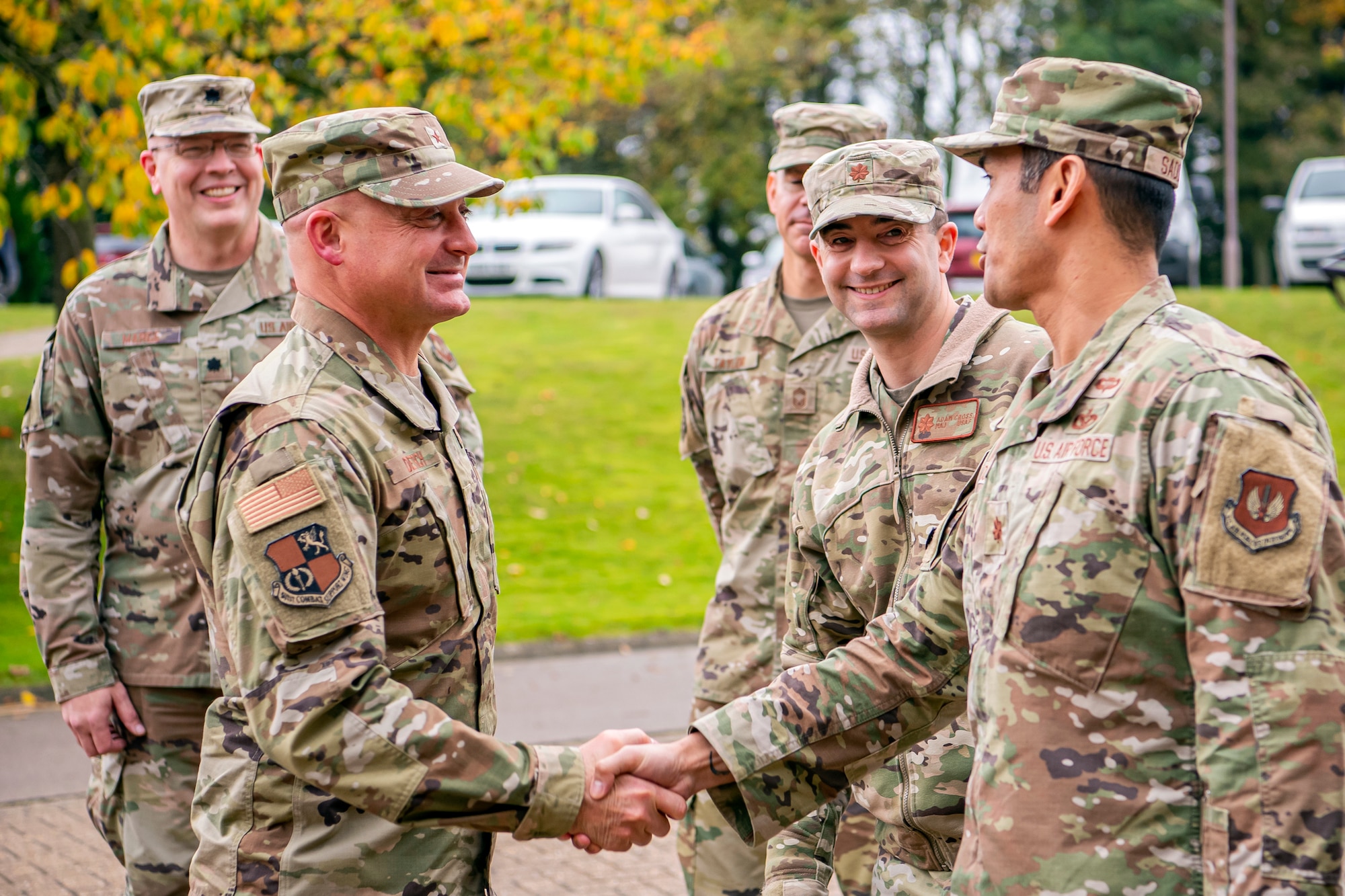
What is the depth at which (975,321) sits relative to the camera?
3639 mm

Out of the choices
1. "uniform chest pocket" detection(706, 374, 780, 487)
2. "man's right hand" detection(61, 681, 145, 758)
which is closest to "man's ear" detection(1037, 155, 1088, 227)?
"uniform chest pocket" detection(706, 374, 780, 487)

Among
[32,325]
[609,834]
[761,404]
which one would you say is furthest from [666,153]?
[609,834]

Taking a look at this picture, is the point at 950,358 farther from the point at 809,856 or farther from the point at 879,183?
the point at 809,856

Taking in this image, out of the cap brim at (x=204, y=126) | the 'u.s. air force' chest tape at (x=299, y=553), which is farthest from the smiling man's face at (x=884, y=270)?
the cap brim at (x=204, y=126)

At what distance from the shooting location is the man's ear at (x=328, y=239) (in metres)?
2.95

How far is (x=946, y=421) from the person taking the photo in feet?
11.5

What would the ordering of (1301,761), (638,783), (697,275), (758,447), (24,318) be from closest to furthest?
1. (1301,761)
2. (638,783)
3. (758,447)
4. (24,318)
5. (697,275)

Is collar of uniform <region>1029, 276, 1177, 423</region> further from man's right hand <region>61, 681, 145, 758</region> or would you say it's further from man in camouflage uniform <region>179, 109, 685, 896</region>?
man's right hand <region>61, 681, 145, 758</region>

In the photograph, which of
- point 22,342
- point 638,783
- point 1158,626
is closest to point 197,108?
point 638,783

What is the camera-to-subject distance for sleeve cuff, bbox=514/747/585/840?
2760 mm

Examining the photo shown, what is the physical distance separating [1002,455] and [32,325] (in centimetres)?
1644

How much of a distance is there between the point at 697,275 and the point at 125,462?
1761 cm

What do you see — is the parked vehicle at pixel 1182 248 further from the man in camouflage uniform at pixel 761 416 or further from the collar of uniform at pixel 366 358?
the collar of uniform at pixel 366 358

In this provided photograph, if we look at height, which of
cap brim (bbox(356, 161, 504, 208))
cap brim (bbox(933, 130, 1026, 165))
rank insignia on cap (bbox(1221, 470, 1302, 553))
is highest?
cap brim (bbox(933, 130, 1026, 165))
